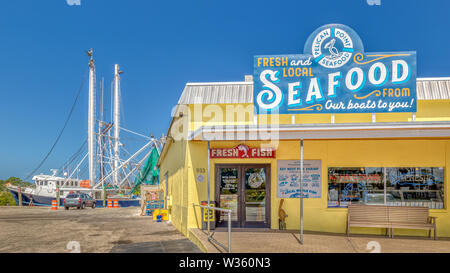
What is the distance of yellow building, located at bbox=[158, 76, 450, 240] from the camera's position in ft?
→ 37.2

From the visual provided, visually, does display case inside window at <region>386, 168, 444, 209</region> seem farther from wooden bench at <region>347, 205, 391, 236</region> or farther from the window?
wooden bench at <region>347, 205, 391, 236</region>

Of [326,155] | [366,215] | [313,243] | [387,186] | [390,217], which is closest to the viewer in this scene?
[313,243]

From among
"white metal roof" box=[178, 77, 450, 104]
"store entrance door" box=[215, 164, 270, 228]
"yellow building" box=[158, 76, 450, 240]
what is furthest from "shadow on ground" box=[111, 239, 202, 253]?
"white metal roof" box=[178, 77, 450, 104]

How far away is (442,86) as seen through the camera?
11.4 m

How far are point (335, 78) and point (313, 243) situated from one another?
180 inches

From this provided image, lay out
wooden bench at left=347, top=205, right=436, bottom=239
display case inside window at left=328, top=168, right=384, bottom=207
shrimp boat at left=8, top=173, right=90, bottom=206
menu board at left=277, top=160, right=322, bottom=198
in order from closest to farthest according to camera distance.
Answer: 1. wooden bench at left=347, top=205, right=436, bottom=239
2. display case inside window at left=328, top=168, right=384, bottom=207
3. menu board at left=277, top=160, right=322, bottom=198
4. shrimp boat at left=8, top=173, right=90, bottom=206

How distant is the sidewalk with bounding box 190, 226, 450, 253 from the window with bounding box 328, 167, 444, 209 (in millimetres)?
1148

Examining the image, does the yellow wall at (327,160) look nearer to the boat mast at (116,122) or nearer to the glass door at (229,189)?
the glass door at (229,189)

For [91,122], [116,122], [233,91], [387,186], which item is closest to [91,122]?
[91,122]

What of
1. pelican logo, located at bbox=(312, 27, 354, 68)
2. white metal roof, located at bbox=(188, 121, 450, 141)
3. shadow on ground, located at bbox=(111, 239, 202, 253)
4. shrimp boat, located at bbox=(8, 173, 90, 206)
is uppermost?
pelican logo, located at bbox=(312, 27, 354, 68)

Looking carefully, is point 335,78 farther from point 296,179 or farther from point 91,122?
point 91,122

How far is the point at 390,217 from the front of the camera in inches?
413

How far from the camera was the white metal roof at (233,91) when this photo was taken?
446 inches
